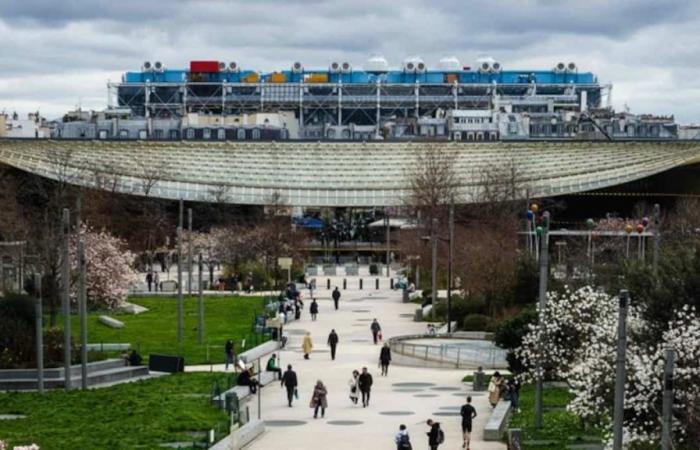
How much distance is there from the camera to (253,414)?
111ft

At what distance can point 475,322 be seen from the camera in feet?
184

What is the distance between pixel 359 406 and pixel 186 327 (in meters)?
21.1

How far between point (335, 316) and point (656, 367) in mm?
41201

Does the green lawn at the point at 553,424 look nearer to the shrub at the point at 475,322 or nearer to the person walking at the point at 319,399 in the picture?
the person walking at the point at 319,399

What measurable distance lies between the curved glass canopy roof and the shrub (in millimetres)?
44255

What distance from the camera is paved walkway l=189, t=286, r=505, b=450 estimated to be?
1192 inches

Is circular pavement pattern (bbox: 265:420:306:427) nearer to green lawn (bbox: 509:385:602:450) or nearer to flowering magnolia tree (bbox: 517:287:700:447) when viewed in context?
green lawn (bbox: 509:385:602:450)

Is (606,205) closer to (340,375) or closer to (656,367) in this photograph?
(340,375)

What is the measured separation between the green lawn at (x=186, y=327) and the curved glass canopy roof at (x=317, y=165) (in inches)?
1280

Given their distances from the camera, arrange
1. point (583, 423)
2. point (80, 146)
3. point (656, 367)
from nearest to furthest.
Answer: point (656, 367) → point (583, 423) → point (80, 146)

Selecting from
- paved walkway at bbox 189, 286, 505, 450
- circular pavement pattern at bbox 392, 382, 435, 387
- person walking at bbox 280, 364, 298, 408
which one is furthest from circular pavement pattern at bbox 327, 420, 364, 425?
circular pavement pattern at bbox 392, 382, 435, 387

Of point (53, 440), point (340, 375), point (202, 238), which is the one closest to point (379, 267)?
point (202, 238)

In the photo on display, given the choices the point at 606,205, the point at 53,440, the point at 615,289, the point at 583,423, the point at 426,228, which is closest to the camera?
the point at 53,440

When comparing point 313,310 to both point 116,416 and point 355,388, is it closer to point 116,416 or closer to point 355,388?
point 355,388
